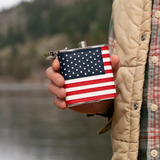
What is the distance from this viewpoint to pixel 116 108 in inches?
36.4

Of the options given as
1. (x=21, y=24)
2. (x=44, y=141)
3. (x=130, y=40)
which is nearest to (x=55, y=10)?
(x=21, y=24)

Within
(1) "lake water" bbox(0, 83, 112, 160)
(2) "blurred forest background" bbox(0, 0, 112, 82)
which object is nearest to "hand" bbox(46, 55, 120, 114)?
(1) "lake water" bbox(0, 83, 112, 160)

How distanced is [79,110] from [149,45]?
261 mm

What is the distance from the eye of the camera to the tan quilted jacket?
0.87m

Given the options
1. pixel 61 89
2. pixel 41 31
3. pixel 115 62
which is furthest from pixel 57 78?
pixel 41 31

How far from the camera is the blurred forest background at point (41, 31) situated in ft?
131

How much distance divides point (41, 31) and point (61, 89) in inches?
1814

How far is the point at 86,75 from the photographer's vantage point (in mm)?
834

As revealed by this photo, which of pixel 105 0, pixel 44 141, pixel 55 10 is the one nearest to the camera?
pixel 44 141

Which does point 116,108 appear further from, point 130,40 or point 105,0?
point 105,0

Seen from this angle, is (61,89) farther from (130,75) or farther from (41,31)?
(41,31)

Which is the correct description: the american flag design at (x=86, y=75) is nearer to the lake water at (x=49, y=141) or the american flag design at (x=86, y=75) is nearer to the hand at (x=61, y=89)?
the hand at (x=61, y=89)

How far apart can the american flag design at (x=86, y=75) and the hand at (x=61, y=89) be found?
14 millimetres

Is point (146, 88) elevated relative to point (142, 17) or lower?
lower
